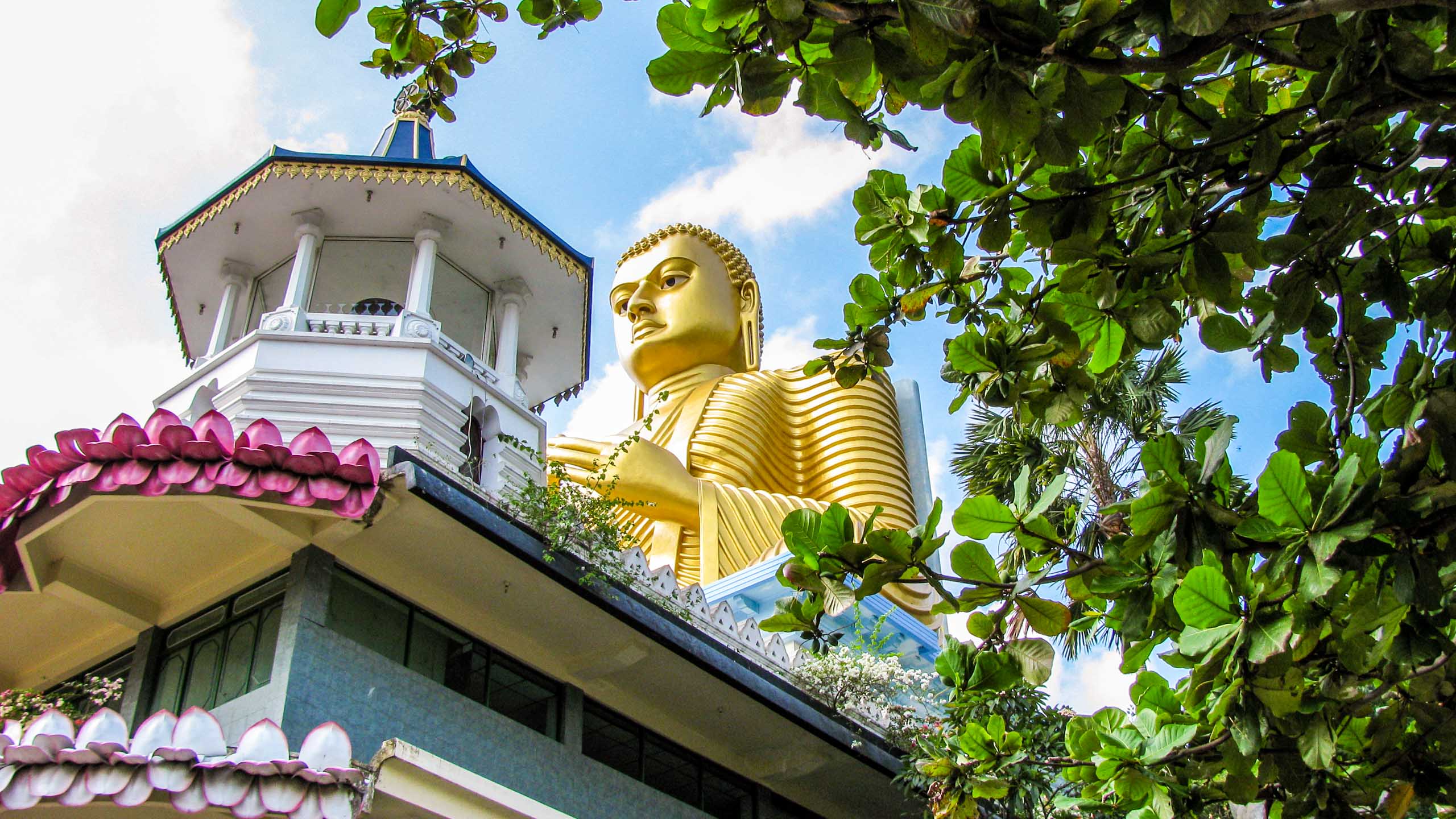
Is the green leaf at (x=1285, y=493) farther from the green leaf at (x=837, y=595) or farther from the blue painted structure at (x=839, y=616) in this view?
the blue painted structure at (x=839, y=616)

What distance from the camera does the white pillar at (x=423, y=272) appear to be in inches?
495

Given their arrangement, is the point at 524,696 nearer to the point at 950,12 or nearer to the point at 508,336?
the point at 508,336

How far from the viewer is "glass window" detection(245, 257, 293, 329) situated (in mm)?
13961

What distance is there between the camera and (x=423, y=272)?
13.0 meters

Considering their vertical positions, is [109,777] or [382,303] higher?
[382,303]

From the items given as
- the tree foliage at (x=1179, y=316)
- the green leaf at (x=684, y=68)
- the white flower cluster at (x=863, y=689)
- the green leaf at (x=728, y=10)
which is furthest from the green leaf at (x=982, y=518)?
the white flower cluster at (x=863, y=689)

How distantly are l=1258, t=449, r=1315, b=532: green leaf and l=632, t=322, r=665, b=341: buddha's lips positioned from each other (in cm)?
1452

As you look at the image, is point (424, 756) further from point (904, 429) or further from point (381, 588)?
point (904, 429)

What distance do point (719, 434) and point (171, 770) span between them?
10832 mm

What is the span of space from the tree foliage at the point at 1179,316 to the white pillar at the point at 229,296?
8752 millimetres

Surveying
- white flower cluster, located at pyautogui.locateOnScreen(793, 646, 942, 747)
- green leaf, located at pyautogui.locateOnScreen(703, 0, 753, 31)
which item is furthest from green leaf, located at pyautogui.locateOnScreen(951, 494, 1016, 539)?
white flower cluster, located at pyautogui.locateOnScreen(793, 646, 942, 747)

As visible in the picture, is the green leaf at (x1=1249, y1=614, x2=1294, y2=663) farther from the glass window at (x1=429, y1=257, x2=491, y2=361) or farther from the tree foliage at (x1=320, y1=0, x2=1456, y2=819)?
the glass window at (x1=429, y1=257, x2=491, y2=361)

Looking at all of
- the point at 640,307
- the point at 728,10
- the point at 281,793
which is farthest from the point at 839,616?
the point at 728,10

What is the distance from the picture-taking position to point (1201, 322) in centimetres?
515
